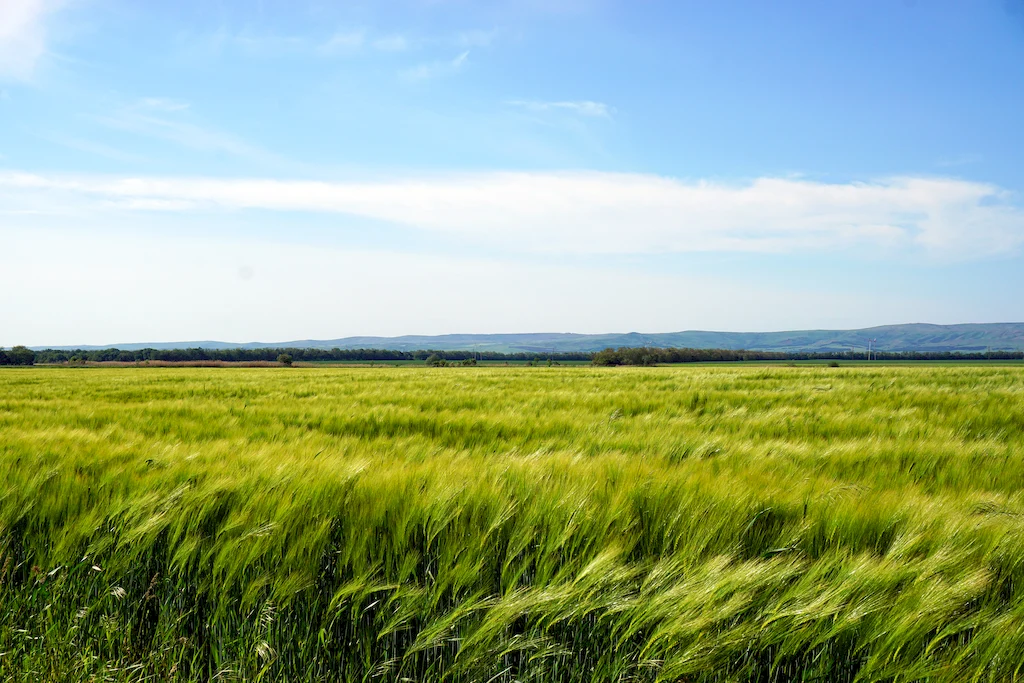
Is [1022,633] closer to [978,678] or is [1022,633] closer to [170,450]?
[978,678]

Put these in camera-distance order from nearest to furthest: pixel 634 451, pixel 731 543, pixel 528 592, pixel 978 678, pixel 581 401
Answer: pixel 978 678, pixel 528 592, pixel 731 543, pixel 634 451, pixel 581 401

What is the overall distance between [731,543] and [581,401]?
5943 millimetres

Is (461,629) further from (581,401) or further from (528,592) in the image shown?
(581,401)


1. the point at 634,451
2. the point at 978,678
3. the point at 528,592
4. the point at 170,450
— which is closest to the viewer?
the point at 978,678

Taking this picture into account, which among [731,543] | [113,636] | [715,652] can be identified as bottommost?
[113,636]

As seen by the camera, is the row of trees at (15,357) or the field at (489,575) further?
the row of trees at (15,357)

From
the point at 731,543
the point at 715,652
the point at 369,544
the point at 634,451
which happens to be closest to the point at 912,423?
the point at 634,451

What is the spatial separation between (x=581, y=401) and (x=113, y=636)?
6.39m

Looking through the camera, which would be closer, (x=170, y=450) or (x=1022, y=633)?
(x=1022, y=633)

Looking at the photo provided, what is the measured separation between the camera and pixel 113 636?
1.95m

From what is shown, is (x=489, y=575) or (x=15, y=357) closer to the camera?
(x=489, y=575)

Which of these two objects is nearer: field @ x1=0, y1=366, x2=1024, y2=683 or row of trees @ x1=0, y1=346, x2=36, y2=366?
field @ x1=0, y1=366, x2=1024, y2=683

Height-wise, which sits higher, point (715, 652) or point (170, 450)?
point (170, 450)

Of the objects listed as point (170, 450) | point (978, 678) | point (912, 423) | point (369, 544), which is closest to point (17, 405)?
point (170, 450)
